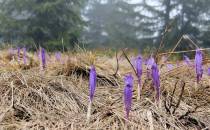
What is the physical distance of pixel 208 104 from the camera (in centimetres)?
200

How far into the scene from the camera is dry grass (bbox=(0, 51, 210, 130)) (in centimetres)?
163

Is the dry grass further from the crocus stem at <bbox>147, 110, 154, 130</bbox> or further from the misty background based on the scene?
the misty background

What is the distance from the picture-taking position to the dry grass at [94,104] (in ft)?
5.36

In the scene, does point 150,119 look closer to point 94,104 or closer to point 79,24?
point 94,104

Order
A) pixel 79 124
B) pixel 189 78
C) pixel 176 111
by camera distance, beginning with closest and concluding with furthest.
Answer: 1. pixel 79 124
2. pixel 176 111
3. pixel 189 78

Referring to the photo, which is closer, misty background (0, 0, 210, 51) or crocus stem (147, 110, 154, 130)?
crocus stem (147, 110, 154, 130)

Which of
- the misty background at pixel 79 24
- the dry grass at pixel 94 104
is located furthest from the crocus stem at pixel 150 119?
the misty background at pixel 79 24

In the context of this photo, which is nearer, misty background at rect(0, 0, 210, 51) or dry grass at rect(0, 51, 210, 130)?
dry grass at rect(0, 51, 210, 130)

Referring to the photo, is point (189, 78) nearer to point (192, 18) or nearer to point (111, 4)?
point (192, 18)

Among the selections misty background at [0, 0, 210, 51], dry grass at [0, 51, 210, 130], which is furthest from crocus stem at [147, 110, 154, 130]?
misty background at [0, 0, 210, 51]

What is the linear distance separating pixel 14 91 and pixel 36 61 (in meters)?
1.24

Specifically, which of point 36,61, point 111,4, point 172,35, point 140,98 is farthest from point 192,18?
point 111,4

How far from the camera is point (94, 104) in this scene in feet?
6.29

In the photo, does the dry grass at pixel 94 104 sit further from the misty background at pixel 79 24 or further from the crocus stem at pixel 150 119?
the misty background at pixel 79 24
